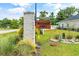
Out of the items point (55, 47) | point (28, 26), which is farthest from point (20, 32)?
point (55, 47)

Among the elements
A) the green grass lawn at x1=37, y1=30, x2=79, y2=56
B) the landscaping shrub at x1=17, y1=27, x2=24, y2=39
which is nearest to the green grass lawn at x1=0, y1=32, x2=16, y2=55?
the landscaping shrub at x1=17, y1=27, x2=24, y2=39

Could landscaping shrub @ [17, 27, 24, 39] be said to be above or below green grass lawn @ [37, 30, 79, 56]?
above

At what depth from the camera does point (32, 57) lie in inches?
87.8

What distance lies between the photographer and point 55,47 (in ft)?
7.35

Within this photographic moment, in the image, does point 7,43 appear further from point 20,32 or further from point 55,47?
point 55,47

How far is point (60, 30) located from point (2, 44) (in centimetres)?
66

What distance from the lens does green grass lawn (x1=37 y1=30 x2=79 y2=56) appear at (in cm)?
→ 223

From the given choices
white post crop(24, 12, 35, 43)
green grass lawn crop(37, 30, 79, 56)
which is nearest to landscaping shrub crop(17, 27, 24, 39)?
white post crop(24, 12, 35, 43)

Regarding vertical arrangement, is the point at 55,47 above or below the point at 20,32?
below

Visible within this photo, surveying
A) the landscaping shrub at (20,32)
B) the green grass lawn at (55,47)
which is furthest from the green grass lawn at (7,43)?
the green grass lawn at (55,47)

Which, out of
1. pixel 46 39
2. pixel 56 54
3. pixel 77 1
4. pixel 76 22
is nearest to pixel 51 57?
pixel 56 54

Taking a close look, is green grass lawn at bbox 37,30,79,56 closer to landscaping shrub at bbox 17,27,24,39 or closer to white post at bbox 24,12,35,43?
white post at bbox 24,12,35,43

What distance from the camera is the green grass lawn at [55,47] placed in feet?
7.32

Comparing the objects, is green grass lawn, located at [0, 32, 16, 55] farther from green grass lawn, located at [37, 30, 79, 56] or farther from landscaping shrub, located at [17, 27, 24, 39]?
green grass lawn, located at [37, 30, 79, 56]
